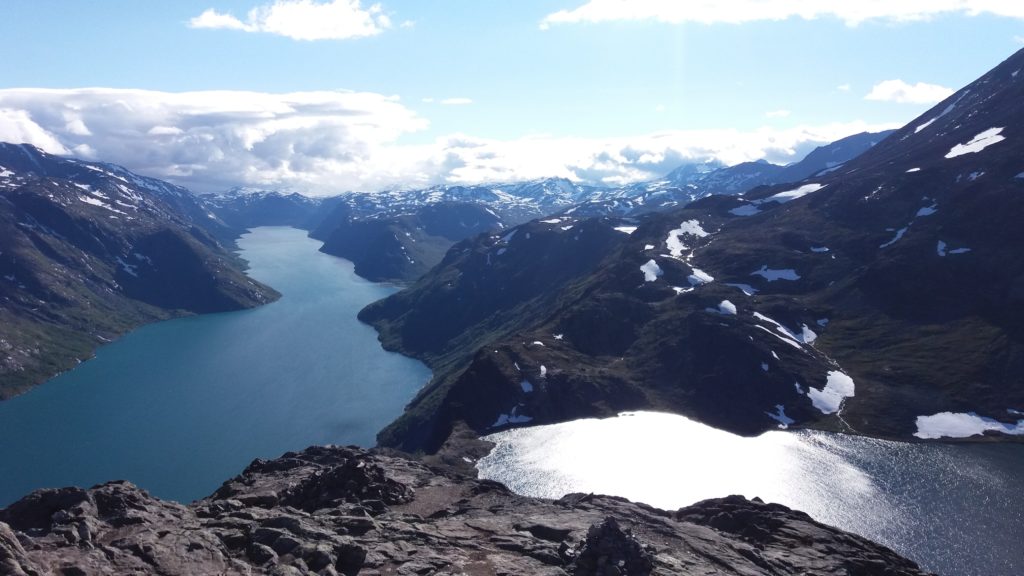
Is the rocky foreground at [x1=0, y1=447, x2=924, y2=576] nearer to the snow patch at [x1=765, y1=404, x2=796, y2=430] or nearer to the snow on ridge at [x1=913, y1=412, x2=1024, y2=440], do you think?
the snow patch at [x1=765, y1=404, x2=796, y2=430]

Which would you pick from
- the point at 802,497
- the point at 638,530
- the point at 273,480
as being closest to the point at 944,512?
the point at 802,497

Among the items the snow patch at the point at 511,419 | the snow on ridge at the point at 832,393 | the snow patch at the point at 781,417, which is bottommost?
the snow patch at the point at 511,419

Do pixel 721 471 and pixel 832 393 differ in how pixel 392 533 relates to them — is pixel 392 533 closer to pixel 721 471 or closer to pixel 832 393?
pixel 721 471

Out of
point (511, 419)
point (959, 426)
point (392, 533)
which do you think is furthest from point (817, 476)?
point (392, 533)

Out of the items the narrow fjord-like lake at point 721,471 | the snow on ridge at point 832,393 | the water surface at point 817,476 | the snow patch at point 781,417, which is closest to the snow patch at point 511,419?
the narrow fjord-like lake at point 721,471

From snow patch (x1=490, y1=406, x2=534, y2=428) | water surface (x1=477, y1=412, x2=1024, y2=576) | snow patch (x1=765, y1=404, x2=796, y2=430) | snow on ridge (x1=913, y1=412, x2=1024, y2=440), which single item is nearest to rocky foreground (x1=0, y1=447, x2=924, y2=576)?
water surface (x1=477, y1=412, x2=1024, y2=576)

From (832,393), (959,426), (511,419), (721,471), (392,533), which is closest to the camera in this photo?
(392,533)

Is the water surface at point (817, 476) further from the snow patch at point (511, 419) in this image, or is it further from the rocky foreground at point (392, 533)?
the rocky foreground at point (392, 533)
